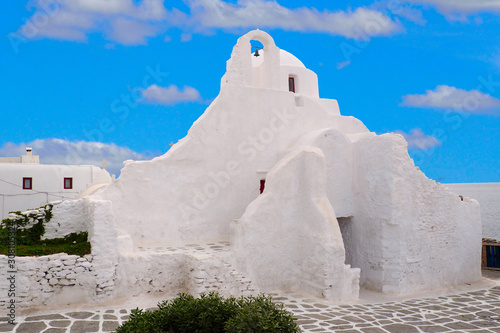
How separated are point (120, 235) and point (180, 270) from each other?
193cm

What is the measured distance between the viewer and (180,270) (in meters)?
10.9

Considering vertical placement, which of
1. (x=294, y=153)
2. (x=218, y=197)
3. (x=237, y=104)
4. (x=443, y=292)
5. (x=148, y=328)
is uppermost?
(x=237, y=104)

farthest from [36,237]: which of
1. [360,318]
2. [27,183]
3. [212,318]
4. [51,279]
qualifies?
[27,183]

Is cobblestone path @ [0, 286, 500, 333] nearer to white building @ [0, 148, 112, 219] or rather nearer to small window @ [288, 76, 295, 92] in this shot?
small window @ [288, 76, 295, 92]

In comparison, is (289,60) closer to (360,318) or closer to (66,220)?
(66,220)

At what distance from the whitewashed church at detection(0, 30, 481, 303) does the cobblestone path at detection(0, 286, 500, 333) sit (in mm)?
810

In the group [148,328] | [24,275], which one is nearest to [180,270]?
[24,275]

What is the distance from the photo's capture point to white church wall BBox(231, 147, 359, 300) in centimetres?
1130

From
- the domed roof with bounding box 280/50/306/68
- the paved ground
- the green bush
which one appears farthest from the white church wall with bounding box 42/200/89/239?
the domed roof with bounding box 280/50/306/68

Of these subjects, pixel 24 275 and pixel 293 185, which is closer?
pixel 24 275

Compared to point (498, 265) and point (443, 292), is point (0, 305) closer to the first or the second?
point (443, 292)

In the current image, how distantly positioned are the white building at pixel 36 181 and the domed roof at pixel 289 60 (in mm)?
11311

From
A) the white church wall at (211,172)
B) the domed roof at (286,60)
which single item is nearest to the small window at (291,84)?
the domed roof at (286,60)

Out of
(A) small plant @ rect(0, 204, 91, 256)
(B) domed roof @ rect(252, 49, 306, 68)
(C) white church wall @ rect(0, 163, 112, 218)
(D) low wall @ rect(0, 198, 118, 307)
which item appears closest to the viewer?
(D) low wall @ rect(0, 198, 118, 307)
